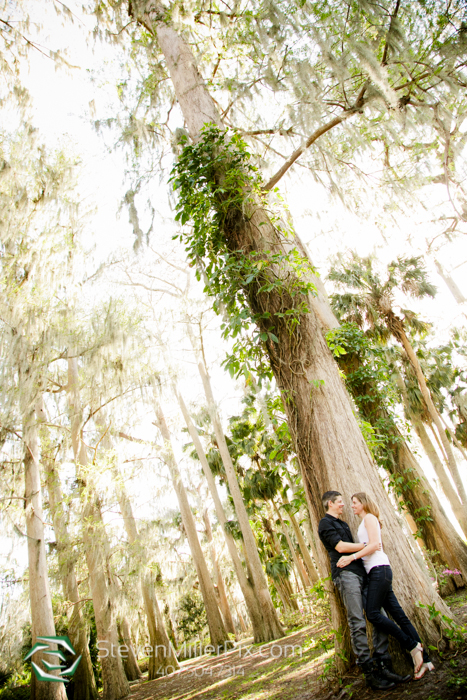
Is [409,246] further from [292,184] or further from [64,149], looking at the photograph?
[64,149]

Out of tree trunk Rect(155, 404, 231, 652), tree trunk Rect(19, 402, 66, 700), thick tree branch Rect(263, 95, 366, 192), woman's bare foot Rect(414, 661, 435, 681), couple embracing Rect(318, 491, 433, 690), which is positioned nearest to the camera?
woman's bare foot Rect(414, 661, 435, 681)

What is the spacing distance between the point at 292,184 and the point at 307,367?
379 cm

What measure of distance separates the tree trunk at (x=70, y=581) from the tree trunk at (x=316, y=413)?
6.91m

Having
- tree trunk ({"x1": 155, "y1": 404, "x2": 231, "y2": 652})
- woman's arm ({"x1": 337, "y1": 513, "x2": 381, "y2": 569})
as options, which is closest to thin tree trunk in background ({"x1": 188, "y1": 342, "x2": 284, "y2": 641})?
tree trunk ({"x1": 155, "y1": 404, "x2": 231, "y2": 652})

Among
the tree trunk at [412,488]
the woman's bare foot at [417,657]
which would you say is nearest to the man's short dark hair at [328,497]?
the woman's bare foot at [417,657]

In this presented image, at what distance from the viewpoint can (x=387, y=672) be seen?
2.26 metres

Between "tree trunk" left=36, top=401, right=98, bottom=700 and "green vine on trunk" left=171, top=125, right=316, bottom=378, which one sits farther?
"tree trunk" left=36, top=401, right=98, bottom=700

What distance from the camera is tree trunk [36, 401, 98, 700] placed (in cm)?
798

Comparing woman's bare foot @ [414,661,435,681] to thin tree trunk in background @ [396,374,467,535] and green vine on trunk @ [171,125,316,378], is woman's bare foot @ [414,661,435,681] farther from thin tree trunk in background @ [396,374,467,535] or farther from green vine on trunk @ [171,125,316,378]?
thin tree trunk in background @ [396,374,467,535]

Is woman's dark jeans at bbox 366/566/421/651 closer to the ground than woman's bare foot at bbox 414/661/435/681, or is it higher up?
higher up

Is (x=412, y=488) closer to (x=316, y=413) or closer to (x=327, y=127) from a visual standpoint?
(x=316, y=413)

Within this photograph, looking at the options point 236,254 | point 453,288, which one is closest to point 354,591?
point 236,254

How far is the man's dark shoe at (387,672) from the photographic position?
7.24 feet

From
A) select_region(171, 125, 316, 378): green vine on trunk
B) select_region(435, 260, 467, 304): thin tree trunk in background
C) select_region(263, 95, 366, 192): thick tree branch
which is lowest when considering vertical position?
select_region(171, 125, 316, 378): green vine on trunk
